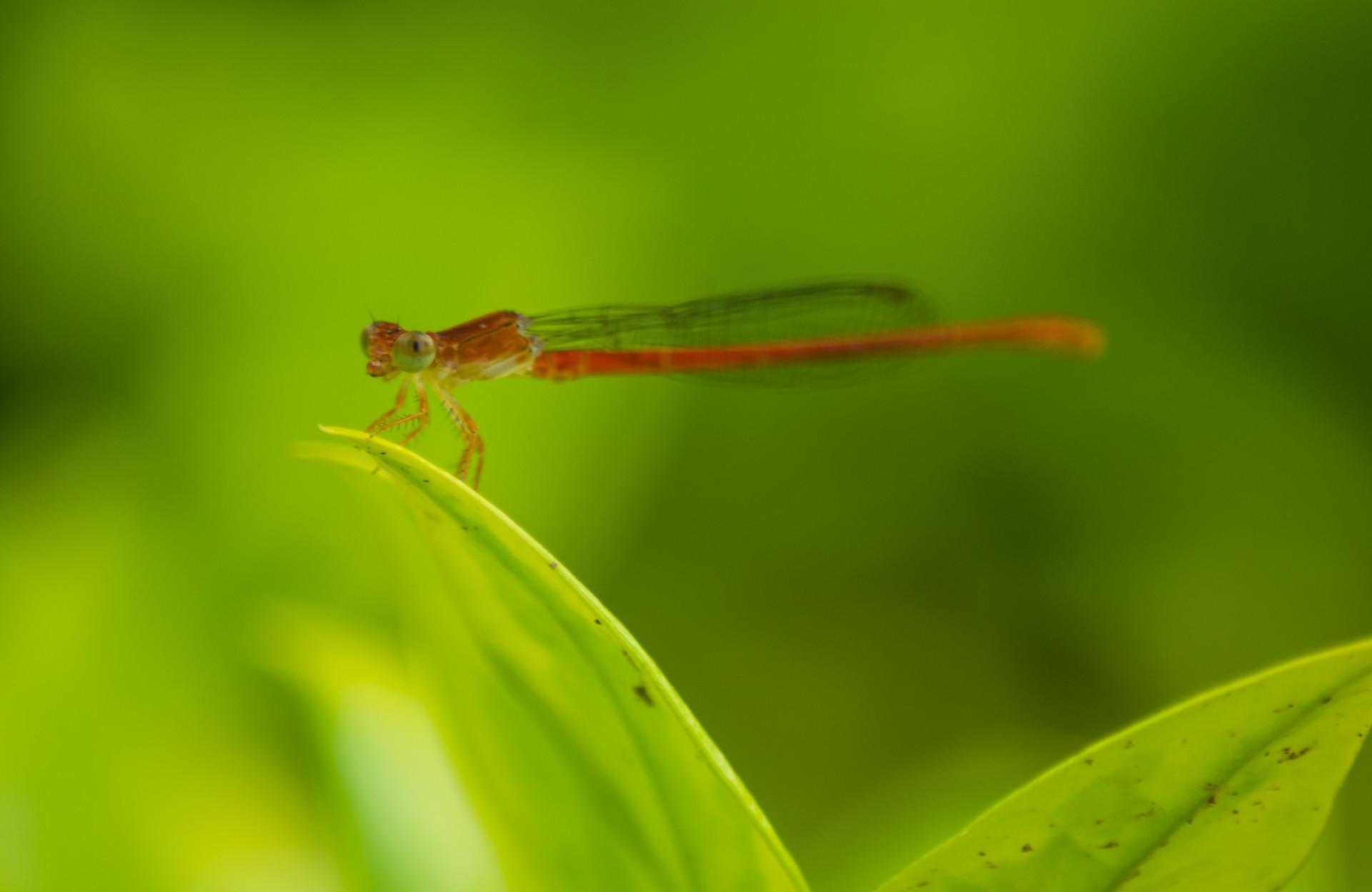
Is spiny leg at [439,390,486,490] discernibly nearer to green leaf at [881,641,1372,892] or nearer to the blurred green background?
the blurred green background

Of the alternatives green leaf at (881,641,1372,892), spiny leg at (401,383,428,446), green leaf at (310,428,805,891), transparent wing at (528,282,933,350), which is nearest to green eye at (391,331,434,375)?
spiny leg at (401,383,428,446)

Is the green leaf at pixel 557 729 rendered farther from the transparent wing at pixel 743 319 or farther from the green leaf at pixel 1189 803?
the transparent wing at pixel 743 319

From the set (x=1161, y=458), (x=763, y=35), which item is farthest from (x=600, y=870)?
(x=763, y=35)

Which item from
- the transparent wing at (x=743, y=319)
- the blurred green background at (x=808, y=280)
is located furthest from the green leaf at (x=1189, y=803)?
the transparent wing at (x=743, y=319)

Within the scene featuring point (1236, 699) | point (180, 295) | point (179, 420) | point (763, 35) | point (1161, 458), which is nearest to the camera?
point (1236, 699)

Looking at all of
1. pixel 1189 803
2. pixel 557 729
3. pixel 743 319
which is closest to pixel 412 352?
pixel 743 319

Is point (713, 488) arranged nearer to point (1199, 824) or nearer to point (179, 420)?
point (179, 420)
